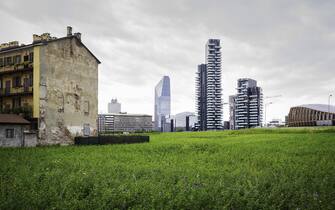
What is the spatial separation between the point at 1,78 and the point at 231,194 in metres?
43.0

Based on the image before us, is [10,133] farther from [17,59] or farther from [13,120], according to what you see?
[17,59]

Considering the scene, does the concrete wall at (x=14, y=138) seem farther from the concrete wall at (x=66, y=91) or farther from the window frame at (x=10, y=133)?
the concrete wall at (x=66, y=91)

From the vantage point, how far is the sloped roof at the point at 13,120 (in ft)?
113

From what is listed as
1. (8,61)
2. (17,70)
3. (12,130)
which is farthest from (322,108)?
(12,130)

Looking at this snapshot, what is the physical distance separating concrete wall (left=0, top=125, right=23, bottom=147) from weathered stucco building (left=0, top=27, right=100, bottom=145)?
94.5 inches

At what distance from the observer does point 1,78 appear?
4500cm

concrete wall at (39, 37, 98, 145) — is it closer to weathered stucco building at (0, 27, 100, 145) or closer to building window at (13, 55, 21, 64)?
weathered stucco building at (0, 27, 100, 145)

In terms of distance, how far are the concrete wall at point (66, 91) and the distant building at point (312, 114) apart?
8182 cm

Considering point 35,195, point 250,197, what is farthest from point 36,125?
point 250,197

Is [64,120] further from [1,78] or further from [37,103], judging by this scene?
[1,78]

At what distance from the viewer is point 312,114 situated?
12406cm

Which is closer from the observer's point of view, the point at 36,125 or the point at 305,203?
the point at 305,203

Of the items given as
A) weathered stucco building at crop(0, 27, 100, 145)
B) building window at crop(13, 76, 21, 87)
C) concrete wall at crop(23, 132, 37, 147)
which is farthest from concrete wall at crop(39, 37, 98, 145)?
building window at crop(13, 76, 21, 87)

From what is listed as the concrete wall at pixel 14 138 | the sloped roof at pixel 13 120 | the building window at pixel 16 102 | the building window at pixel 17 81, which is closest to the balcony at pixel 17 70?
the building window at pixel 17 81
